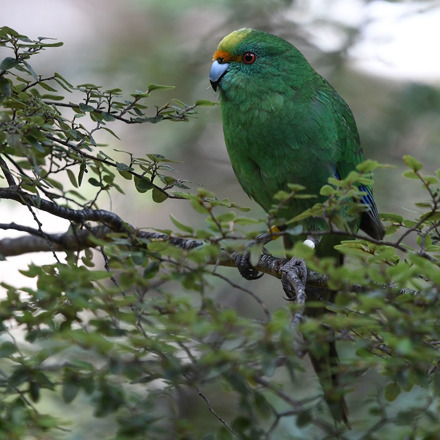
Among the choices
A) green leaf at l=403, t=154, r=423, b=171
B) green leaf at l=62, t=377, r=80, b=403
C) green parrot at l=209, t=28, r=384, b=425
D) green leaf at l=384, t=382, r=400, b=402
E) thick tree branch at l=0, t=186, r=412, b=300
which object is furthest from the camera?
green parrot at l=209, t=28, r=384, b=425

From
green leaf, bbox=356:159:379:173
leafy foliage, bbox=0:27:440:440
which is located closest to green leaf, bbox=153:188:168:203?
leafy foliage, bbox=0:27:440:440

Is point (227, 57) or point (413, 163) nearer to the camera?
point (413, 163)

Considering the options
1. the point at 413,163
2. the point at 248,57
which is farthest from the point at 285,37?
the point at 413,163

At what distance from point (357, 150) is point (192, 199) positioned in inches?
89.4

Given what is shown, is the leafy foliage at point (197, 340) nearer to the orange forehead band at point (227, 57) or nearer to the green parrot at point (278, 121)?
the green parrot at point (278, 121)

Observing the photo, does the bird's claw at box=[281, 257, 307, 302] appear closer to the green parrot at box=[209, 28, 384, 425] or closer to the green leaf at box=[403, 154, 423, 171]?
the green parrot at box=[209, 28, 384, 425]

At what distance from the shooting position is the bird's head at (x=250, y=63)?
3391mm

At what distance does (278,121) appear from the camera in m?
3.25

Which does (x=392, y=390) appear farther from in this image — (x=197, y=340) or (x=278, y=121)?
(x=278, y=121)

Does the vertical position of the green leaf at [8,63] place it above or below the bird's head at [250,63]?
below

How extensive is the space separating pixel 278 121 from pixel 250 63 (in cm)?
43

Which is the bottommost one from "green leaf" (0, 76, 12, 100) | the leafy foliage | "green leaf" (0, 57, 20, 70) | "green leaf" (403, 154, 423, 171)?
the leafy foliage

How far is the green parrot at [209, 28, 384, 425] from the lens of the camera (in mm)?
3254

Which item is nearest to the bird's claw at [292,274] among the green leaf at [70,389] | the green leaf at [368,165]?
the green leaf at [368,165]
